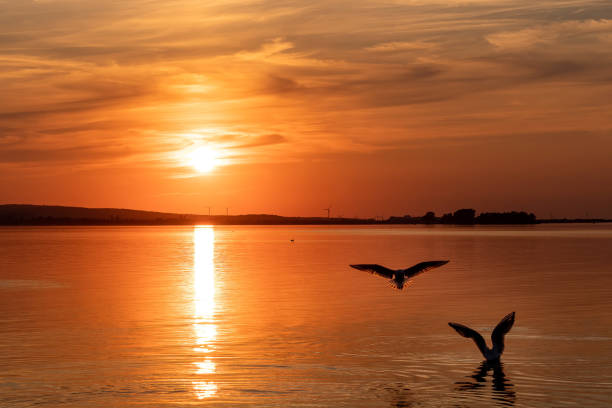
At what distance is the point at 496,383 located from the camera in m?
25.0

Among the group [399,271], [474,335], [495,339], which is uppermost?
[399,271]

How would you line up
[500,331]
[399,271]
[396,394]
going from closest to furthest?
[396,394] → [500,331] → [399,271]

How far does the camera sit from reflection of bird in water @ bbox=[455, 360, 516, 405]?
23.4 meters

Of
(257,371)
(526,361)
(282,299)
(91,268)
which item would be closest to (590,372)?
(526,361)

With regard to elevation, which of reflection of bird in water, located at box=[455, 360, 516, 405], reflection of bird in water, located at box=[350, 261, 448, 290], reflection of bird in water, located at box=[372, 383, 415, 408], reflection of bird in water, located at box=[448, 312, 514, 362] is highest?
reflection of bird in water, located at box=[350, 261, 448, 290]

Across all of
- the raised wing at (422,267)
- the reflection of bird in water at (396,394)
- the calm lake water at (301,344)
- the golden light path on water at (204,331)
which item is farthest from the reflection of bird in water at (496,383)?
the golden light path on water at (204,331)

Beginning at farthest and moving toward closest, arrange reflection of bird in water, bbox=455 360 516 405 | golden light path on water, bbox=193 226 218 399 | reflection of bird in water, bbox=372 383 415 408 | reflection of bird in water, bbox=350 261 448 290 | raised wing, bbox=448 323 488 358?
reflection of bird in water, bbox=350 261 448 290 → raised wing, bbox=448 323 488 358 → golden light path on water, bbox=193 226 218 399 → reflection of bird in water, bbox=455 360 516 405 → reflection of bird in water, bbox=372 383 415 408

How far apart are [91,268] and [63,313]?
37786 mm

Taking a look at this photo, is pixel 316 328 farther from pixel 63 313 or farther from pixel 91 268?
pixel 91 268

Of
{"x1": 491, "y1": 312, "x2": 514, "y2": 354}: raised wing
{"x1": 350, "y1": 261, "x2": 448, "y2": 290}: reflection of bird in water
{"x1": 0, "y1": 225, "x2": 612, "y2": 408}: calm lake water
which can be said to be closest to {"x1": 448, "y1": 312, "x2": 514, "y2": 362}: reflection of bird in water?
{"x1": 491, "y1": 312, "x2": 514, "y2": 354}: raised wing

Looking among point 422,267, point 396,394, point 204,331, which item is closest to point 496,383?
point 396,394

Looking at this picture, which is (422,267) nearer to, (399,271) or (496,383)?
(399,271)

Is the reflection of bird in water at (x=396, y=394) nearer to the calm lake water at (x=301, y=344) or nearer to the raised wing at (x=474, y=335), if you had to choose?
the calm lake water at (x=301, y=344)

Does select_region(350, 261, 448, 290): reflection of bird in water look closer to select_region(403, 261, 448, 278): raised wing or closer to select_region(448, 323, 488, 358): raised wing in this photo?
select_region(403, 261, 448, 278): raised wing
